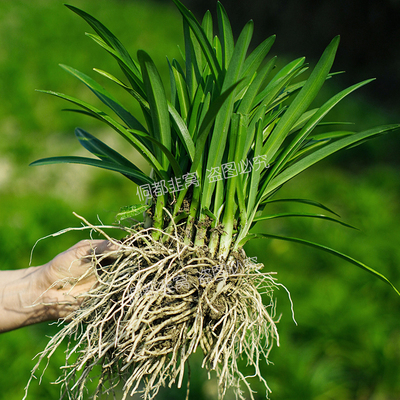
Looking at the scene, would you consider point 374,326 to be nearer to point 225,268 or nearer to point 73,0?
point 225,268

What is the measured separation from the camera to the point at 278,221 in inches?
112

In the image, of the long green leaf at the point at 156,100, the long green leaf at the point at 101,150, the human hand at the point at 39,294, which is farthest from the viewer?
the human hand at the point at 39,294

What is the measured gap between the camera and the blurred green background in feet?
5.50

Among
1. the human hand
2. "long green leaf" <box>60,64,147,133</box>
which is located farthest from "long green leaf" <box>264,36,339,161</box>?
the human hand

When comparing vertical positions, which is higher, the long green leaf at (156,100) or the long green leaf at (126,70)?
the long green leaf at (126,70)

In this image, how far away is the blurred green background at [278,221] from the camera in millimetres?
1677

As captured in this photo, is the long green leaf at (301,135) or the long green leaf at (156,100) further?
the long green leaf at (301,135)

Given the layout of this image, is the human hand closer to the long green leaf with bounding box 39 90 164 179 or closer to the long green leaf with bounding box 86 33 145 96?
the long green leaf with bounding box 39 90 164 179

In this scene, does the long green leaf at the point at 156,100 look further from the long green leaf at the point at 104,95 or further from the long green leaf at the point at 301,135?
the long green leaf at the point at 301,135

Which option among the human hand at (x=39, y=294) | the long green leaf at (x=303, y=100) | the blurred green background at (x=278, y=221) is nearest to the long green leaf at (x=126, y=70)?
the long green leaf at (x=303, y=100)

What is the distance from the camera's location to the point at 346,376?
1.72 metres

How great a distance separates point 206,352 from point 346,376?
51.1 inches

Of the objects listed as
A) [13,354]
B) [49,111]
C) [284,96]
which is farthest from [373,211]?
[49,111]

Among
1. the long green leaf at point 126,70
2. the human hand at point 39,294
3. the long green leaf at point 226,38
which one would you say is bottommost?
the human hand at point 39,294
